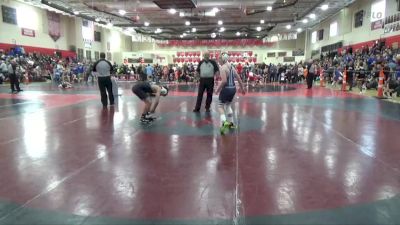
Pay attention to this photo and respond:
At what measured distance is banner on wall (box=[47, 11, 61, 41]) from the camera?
3070cm

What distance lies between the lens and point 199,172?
→ 4.47 metres

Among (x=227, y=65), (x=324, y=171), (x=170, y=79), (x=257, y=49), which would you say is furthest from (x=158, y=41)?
(x=324, y=171)

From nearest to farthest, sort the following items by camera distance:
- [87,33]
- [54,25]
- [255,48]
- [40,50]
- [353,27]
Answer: [353,27]
[40,50]
[54,25]
[87,33]
[255,48]

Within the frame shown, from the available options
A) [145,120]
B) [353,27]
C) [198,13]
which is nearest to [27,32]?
[198,13]

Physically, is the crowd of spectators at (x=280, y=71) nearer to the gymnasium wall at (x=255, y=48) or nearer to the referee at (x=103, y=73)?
the referee at (x=103, y=73)

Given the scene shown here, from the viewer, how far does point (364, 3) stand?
84.1 ft

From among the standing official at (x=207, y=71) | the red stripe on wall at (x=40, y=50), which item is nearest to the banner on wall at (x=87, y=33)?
the red stripe on wall at (x=40, y=50)

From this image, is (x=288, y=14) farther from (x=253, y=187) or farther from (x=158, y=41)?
(x=253, y=187)

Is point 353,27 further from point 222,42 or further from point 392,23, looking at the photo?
point 222,42

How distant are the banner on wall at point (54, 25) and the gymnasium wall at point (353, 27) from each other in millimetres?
25338

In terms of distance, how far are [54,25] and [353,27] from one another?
25548 millimetres

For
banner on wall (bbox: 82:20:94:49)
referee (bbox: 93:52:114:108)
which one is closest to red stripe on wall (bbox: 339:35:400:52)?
referee (bbox: 93:52:114:108)

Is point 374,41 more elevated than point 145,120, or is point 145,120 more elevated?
point 374,41

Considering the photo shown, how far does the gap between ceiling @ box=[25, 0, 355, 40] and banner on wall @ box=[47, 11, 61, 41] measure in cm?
278
